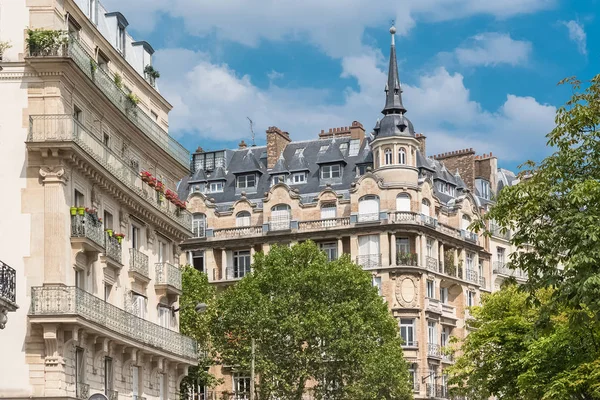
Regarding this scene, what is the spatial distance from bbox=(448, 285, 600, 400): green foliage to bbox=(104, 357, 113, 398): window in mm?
13760

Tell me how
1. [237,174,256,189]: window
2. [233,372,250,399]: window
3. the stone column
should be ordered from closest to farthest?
1. the stone column
2. [233,372,250,399]: window
3. [237,174,256,189]: window

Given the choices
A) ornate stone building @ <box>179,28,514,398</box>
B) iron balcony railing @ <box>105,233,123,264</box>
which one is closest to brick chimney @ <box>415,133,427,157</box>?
ornate stone building @ <box>179,28,514,398</box>

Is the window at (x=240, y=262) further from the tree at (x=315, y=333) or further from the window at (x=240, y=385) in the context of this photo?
the tree at (x=315, y=333)

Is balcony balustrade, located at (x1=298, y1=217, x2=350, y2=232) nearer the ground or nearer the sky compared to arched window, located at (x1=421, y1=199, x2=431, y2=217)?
nearer the ground

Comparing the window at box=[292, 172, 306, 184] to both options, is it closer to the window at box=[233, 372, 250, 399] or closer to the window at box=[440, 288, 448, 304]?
the window at box=[440, 288, 448, 304]

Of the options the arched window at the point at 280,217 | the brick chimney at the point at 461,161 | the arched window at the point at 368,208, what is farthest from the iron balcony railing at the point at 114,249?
the brick chimney at the point at 461,161

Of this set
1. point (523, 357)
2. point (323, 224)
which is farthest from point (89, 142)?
point (323, 224)

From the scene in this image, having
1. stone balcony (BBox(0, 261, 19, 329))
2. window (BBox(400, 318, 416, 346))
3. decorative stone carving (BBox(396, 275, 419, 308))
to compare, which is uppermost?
decorative stone carving (BBox(396, 275, 419, 308))

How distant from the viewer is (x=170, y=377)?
167ft

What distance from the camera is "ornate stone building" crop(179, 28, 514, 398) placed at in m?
87.1

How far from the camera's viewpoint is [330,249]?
89.1 m

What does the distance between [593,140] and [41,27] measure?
1774cm

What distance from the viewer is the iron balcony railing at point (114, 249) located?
141 feet

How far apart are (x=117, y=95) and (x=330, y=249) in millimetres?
45252
